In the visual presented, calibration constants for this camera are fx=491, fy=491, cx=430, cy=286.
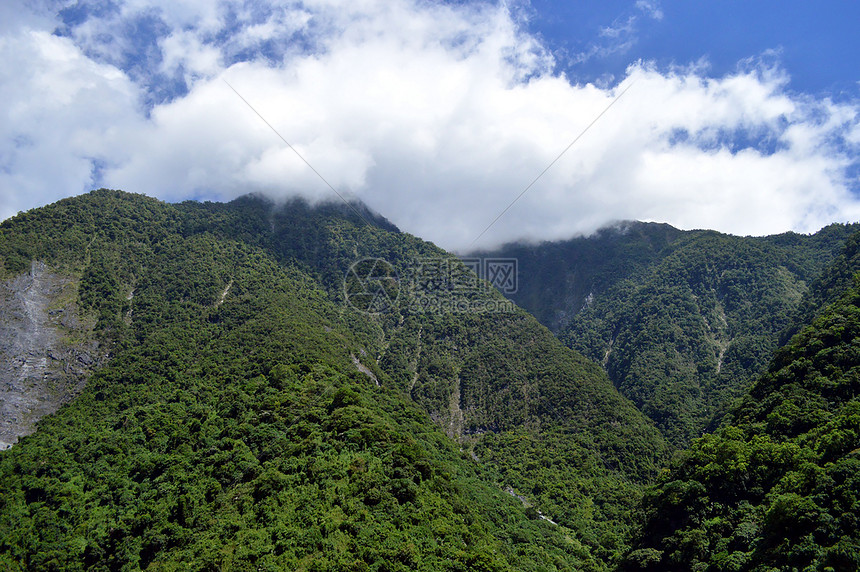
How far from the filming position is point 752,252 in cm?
19038

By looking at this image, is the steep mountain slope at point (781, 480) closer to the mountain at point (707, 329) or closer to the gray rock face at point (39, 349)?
the mountain at point (707, 329)

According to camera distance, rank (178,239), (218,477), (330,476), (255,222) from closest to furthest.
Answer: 1. (330,476)
2. (218,477)
3. (178,239)
4. (255,222)

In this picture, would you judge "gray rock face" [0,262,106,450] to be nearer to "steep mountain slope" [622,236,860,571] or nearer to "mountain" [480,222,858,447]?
"steep mountain slope" [622,236,860,571]

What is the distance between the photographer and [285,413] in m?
67.6

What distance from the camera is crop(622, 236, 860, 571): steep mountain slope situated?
39.1 metres

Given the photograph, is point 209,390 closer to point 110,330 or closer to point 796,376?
point 110,330

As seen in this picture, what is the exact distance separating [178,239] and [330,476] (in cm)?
12517

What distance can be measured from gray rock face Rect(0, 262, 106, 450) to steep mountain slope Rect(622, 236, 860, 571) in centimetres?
10636

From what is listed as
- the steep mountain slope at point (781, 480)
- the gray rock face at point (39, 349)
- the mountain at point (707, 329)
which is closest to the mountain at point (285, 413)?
the gray rock face at point (39, 349)

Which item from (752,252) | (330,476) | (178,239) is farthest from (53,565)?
(752,252)

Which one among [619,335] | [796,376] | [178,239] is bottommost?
[796,376]

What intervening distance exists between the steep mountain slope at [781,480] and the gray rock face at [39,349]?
10636 centimetres

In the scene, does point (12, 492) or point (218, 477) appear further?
point (12, 492)

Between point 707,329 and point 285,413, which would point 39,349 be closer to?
point 285,413
